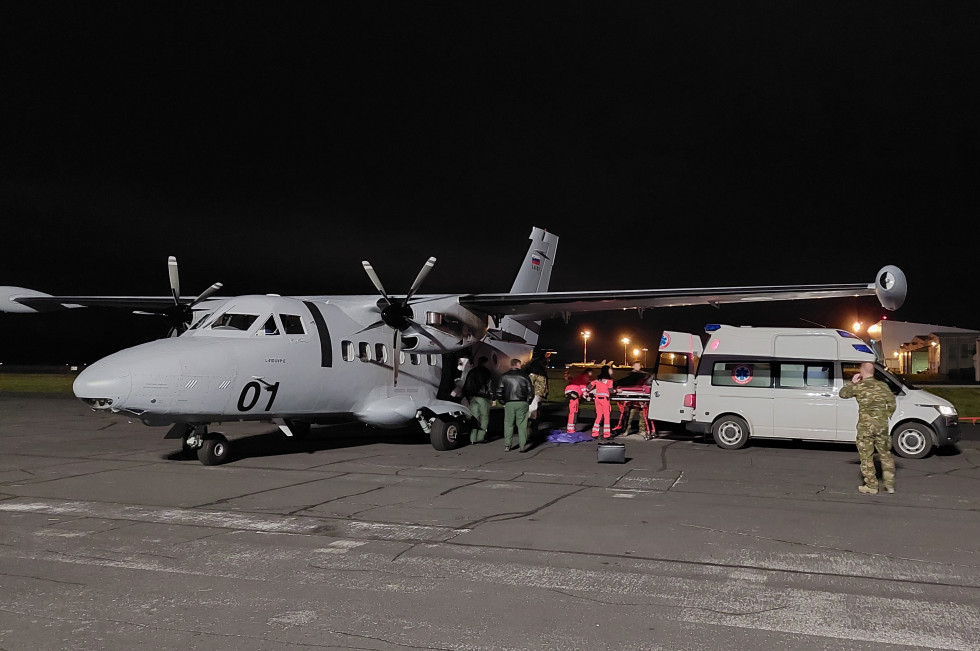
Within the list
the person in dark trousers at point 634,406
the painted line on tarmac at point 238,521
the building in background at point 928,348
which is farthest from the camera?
the building in background at point 928,348

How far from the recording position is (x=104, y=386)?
1045cm

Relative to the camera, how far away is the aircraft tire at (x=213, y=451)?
12.1m

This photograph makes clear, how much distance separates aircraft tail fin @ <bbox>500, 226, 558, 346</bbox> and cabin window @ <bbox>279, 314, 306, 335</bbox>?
7118 mm

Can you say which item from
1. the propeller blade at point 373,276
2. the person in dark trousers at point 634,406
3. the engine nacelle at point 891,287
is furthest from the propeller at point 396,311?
the engine nacelle at point 891,287

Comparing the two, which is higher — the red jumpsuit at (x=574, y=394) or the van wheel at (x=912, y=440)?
the red jumpsuit at (x=574, y=394)

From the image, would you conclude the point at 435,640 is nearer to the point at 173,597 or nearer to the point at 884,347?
the point at 173,597

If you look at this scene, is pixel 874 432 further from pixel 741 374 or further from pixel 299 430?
pixel 299 430

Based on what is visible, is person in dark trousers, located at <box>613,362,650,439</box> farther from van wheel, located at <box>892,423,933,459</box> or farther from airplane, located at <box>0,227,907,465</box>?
van wheel, located at <box>892,423,933,459</box>

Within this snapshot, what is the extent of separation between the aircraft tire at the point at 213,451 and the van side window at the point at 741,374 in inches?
366

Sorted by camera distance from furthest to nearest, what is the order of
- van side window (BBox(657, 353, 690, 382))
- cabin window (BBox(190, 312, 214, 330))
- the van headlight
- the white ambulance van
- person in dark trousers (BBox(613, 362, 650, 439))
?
person in dark trousers (BBox(613, 362, 650, 439)) < van side window (BBox(657, 353, 690, 382)) < the white ambulance van < the van headlight < cabin window (BBox(190, 312, 214, 330))

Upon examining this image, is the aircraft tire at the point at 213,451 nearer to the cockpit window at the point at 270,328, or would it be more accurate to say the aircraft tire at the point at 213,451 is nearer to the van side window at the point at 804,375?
the cockpit window at the point at 270,328

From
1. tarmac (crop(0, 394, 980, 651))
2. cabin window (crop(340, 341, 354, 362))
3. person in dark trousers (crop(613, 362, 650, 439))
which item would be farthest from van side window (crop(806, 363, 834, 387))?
cabin window (crop(340, 341, 354, 362))

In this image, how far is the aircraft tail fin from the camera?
66.6 feet

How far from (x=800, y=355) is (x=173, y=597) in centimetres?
1229
